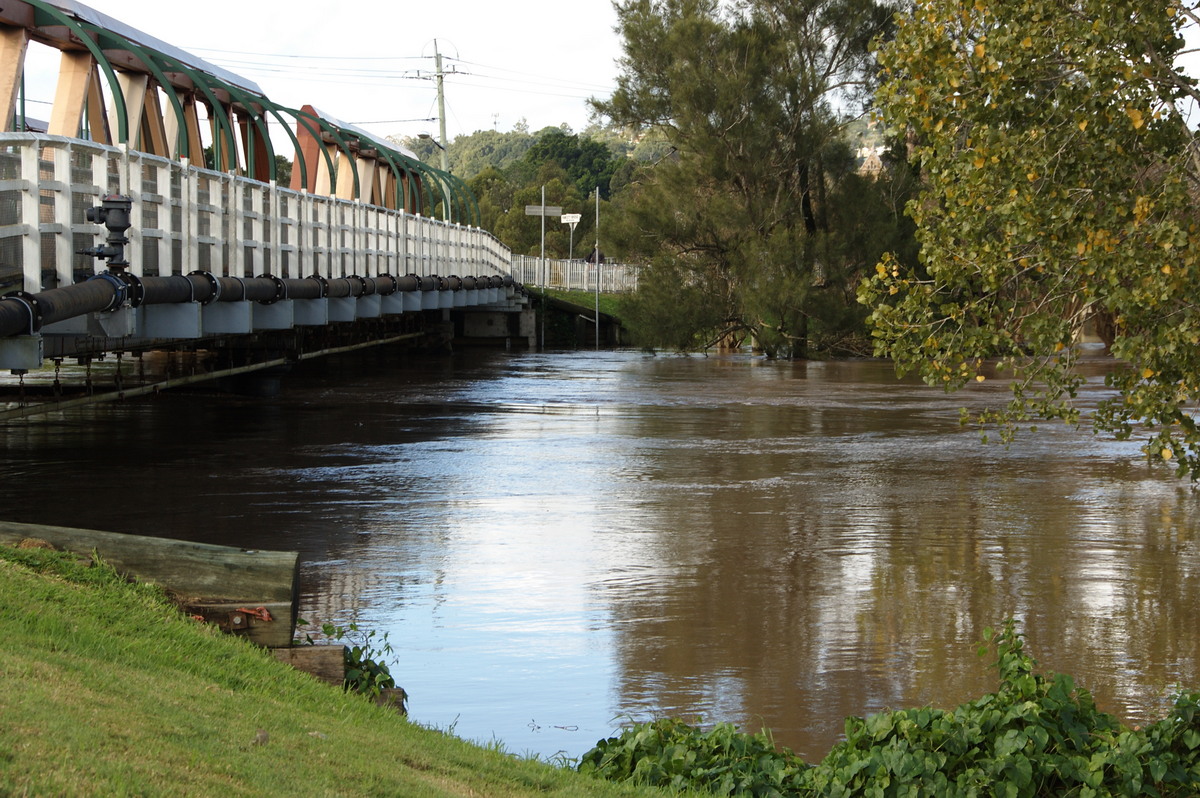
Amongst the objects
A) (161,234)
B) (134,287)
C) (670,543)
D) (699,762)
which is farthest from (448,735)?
(161,234)

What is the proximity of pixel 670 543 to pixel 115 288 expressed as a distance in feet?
18.2

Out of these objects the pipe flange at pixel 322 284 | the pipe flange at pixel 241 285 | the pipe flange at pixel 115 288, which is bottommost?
the pipe flange at pixel 115 288

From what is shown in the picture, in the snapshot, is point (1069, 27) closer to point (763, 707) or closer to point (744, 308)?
point (763, 707)

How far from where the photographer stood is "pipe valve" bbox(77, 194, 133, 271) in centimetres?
1285

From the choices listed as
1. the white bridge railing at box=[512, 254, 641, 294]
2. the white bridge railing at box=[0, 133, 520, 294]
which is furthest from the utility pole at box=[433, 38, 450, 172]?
the white bridge railing at box=[0, 133, 520, 294]

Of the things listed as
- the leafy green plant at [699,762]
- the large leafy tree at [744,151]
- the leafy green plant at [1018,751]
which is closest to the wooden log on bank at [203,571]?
the leafy green plant at [699,762]

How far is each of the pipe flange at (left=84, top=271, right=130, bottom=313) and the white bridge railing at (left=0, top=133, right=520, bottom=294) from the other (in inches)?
11.5

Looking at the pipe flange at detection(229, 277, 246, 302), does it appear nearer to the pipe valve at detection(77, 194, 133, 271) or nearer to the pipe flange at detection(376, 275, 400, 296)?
the pipe valve at detection(77, 194, 133, 271)

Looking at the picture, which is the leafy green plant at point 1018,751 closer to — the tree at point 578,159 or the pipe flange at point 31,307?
the pipe flange at point 31,307

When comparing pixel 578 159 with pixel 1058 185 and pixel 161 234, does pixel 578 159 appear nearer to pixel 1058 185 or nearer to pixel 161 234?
pixel 161 234

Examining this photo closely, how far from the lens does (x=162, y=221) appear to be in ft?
51.6

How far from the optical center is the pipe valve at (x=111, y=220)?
12.9 m

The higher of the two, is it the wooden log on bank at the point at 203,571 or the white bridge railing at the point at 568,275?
the white bridge railing at the point at 568,275

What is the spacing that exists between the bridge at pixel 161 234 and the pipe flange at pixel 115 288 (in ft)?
0.07
